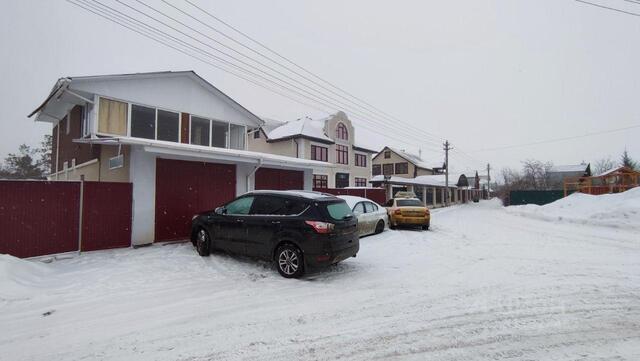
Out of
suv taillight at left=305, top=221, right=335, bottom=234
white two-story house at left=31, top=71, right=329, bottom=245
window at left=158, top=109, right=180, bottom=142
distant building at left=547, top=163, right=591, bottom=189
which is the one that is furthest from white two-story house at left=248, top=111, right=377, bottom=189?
distant building at left=547, top=163, right=591, bottom=189

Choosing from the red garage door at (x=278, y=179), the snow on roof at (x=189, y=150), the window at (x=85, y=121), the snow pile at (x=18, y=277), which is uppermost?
the window at (x=85, y=121)

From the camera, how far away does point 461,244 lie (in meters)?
10.6

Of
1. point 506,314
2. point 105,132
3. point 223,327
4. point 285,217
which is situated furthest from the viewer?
point 105,132

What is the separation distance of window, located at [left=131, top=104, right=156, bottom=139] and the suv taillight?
10473 mm

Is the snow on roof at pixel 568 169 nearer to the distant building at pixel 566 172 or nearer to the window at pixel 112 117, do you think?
the distant building at pixel 566 172

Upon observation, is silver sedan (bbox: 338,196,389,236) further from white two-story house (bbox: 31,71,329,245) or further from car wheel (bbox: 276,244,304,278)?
car wheel (bbox: 276,244,304,278)

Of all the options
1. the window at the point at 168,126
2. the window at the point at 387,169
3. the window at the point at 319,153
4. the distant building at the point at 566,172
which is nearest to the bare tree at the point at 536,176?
the distant building at the point at 566,172

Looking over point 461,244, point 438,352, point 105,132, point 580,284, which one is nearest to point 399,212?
point 461,244

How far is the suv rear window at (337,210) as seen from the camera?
6.58 metres

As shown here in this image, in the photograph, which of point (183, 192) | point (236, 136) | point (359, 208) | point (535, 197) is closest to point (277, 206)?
point (183, 192)

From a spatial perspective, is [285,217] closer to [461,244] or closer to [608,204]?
[461,244]

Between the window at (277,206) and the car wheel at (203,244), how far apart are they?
1797 millimetres

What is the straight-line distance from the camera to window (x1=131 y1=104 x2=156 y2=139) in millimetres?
13002

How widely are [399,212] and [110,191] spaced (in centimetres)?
1136
